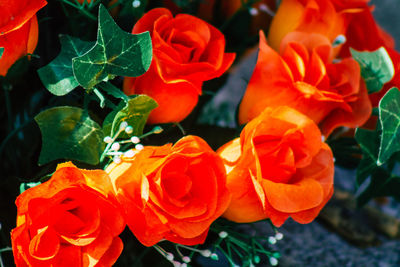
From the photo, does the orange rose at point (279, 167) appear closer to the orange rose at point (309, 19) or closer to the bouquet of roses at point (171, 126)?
the bouquet of roses at point (171, 126)

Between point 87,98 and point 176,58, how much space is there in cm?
8

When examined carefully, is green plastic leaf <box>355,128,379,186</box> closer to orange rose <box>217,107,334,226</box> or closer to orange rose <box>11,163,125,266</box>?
orange rose <box>217,107,334,226</box>

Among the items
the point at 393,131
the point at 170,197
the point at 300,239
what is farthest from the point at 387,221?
the point at 170,197

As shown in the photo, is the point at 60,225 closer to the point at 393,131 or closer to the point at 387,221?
the point at 393,131

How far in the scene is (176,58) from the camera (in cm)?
36

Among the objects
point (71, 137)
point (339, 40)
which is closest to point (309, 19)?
point (339, 40)

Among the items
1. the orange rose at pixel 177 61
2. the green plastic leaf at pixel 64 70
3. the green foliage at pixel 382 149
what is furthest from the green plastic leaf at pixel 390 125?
the green plastic leaf at pixel 64 70

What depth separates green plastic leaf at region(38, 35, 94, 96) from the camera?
358 mm

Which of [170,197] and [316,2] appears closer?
[170,197]

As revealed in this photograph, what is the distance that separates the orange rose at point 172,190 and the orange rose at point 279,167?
0.03 m

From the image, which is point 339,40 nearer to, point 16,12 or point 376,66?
point 376,66

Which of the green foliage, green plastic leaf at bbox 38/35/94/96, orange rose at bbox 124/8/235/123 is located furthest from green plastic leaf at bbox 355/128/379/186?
green plastic leaf at bbox 38/35/94/96

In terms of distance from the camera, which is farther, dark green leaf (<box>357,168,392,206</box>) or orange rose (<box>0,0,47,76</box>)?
dark green leaf (<box>357,168,392,206</box>)

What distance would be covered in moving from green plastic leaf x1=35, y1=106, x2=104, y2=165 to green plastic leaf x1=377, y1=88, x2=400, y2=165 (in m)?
0.22
